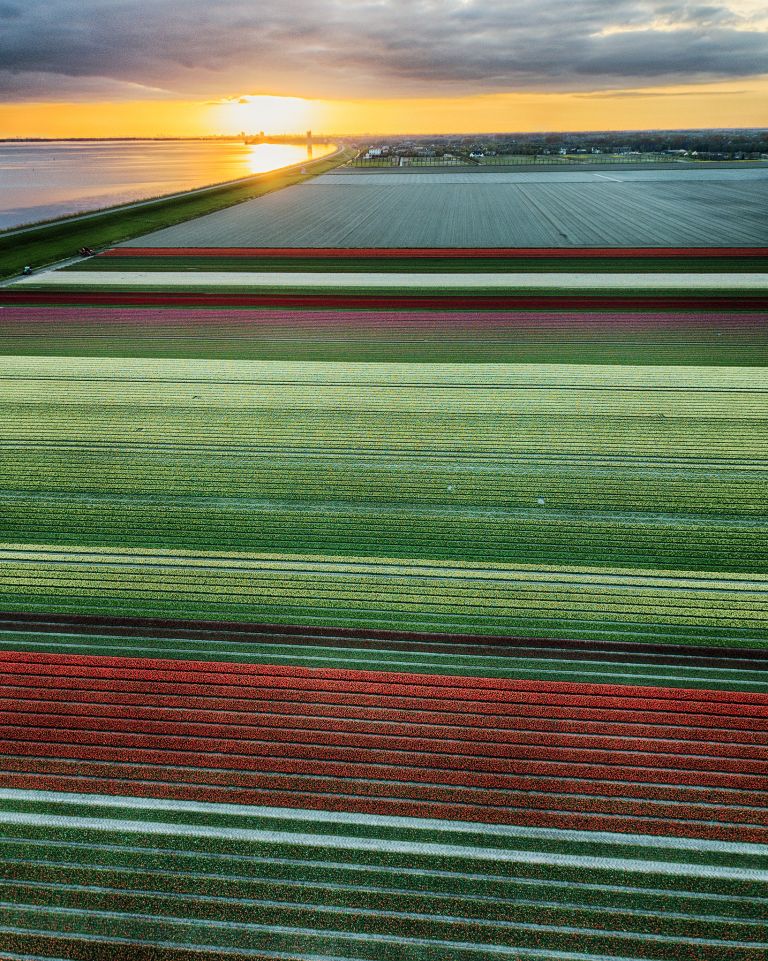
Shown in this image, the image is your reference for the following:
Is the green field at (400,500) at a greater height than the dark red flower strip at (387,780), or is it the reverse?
the green field at (400,500)

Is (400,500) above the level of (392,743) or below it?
above

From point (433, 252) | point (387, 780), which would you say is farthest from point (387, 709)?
point (433, 252)

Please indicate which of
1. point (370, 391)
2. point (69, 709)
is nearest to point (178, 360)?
point (370, 391)

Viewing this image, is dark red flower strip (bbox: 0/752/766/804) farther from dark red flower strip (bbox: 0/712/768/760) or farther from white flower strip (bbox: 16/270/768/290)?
white flower strip (bbox: 16/270/768/290)

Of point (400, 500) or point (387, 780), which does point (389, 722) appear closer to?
point (387, 780)

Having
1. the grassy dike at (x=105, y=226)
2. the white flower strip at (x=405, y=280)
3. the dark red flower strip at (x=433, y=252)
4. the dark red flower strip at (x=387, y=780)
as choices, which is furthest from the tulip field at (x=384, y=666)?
the grassy dike at (x=105, y=226)

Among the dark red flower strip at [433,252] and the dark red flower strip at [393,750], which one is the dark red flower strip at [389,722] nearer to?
the dark red flower strip at [393,750]

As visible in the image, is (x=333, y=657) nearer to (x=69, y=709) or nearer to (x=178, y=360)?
(x=69, y=709)
